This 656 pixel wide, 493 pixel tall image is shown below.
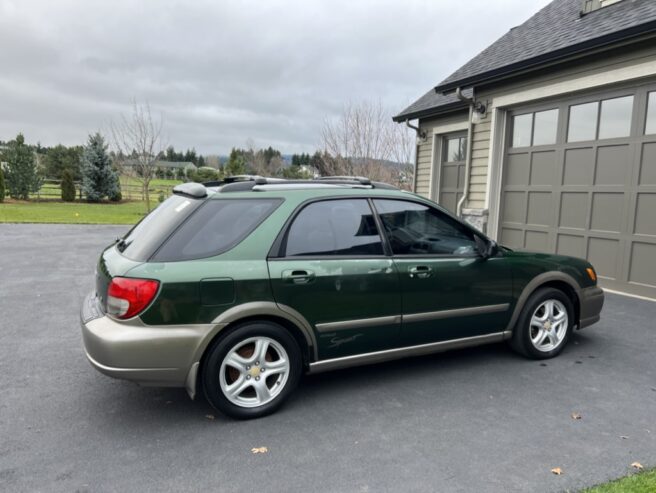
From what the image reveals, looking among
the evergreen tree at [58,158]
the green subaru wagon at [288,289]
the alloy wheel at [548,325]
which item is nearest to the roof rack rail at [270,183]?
the green subaru wagon at [288,289]

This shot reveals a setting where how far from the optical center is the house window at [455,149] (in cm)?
987

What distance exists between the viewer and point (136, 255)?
114 inches

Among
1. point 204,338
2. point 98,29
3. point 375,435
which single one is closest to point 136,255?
point 204,338

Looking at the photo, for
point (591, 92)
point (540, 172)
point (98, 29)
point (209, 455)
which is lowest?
point (209, 455)

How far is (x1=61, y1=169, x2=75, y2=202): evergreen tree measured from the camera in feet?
90.4

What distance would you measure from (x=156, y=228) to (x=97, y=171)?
93.1ft

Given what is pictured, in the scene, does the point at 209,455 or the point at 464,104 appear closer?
the point at 209,455

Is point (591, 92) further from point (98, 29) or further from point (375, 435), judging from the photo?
point (98, 29)

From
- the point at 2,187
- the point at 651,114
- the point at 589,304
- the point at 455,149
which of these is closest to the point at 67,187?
the point at 2,187

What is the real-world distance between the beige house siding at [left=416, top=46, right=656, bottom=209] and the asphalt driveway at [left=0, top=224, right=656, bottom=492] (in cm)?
396

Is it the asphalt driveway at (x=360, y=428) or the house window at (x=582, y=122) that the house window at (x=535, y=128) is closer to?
the house window at (x=582, y=122)

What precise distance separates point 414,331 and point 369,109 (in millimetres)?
14682

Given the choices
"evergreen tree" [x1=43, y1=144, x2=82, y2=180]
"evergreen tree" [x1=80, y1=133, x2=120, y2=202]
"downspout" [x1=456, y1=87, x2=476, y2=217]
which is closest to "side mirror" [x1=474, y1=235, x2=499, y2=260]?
"downspout" [x1=456, y1=87, x2=476, y2=217]

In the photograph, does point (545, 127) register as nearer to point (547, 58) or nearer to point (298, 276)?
point (547, 58)
